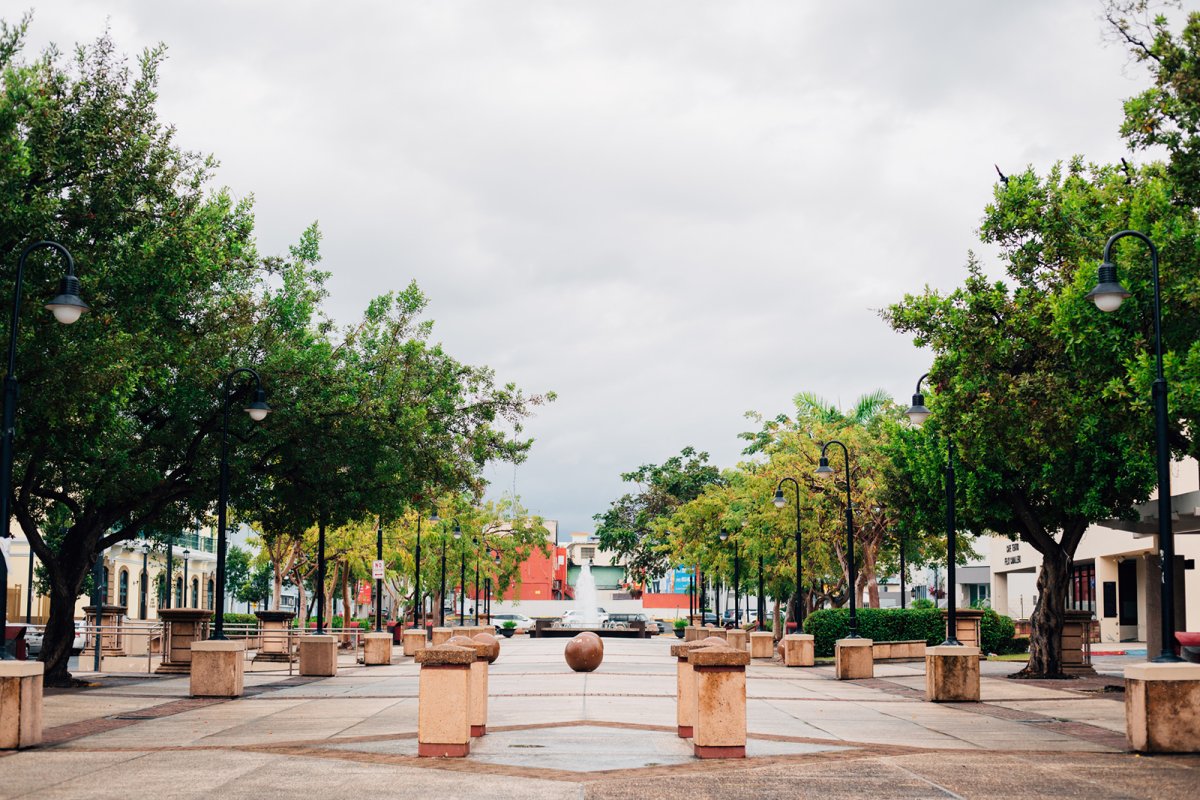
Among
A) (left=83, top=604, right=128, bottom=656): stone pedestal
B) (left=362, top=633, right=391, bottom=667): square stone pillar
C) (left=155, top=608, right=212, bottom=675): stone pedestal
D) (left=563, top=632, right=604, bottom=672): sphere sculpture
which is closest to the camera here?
(left=563, top=632, right=604, bottom=672): sphere sculpture

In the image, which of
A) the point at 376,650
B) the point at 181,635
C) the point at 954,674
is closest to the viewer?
the point at 954,674

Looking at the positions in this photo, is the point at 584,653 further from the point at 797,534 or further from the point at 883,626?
the point at 883,626

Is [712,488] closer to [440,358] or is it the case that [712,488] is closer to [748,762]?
[440,358]

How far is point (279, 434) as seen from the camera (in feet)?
84.6

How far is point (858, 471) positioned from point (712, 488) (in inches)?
609

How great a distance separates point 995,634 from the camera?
141 ft

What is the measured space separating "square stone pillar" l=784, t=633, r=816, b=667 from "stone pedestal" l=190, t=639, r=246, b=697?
735 inches

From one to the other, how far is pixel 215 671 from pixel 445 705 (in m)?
10.7

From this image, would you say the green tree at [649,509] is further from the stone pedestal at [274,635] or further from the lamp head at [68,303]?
the lamp head at [68,303]

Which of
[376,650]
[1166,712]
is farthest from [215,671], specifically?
[1166,712]

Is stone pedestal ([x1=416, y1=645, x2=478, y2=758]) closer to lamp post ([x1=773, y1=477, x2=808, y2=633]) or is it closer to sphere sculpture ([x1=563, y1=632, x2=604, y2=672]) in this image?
sphere sculpture ([x1=563, y1=632, x2=604, y2=672])

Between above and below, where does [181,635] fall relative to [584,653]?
above

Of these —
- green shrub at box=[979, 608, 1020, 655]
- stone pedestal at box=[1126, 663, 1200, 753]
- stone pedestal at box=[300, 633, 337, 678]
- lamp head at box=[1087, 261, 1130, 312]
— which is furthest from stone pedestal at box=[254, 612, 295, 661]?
lamp head at box=[1087, 261, 1130, 312]

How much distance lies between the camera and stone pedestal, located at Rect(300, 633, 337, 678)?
30.0 m
